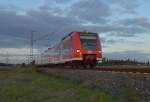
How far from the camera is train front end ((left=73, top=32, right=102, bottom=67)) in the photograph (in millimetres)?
30453

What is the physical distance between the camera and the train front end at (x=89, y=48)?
3045 centimetres

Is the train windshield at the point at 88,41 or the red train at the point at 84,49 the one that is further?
the train windshield at the point at 88,41

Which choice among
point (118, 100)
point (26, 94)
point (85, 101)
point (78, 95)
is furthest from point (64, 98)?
point (26, 94)

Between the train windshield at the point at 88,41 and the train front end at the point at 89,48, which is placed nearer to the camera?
the train front end at the point at 89,48

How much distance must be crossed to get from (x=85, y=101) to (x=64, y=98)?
54.0 inches

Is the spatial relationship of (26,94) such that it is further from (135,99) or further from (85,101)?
(135,99)

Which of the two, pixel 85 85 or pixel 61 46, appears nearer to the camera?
pixel 85 85

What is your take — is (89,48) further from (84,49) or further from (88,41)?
(88,41)

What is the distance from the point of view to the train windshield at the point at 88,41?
101 ft

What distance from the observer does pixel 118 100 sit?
1095 centimetres

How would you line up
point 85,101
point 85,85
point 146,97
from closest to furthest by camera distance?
point 146,97 < point 85,101 < point 85,85

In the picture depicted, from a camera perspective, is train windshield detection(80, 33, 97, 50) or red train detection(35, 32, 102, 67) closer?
red train detection(35, 32, 102, 67)

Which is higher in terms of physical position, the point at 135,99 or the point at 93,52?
the point at 93,52

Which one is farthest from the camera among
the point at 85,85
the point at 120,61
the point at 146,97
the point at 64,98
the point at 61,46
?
the point at 120,61
